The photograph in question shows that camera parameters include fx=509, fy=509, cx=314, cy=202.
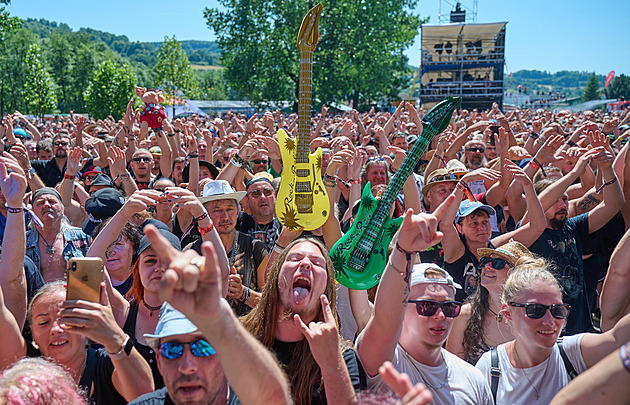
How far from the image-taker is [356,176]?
14.3 ft

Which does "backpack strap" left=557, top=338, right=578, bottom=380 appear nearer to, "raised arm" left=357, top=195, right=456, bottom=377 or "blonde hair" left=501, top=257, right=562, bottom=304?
"blonde hair" left=501, top=257, right=562, bottom=304

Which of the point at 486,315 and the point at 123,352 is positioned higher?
the point at 123,352

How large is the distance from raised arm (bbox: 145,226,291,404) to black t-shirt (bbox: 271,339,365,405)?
62cm

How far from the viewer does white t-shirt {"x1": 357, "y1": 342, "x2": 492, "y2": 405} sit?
225 centimetres

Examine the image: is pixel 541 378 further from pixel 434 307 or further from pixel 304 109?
pixel 304 109

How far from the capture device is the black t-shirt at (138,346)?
8.09 ft

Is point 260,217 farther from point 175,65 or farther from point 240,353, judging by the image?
point 175,65

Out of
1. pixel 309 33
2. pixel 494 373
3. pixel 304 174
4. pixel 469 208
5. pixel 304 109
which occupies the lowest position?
pixel 494 373

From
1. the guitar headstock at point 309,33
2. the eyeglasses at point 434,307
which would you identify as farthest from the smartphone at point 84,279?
the guitar headstock at point 309,33

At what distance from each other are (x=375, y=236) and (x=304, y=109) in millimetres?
1146

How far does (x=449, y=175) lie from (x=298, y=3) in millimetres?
25970

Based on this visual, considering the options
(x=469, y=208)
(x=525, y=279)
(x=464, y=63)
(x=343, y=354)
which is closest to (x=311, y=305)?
(x=343, y=354)

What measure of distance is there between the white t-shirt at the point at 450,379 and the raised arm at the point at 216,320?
0.77 metres

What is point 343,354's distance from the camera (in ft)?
7.43
